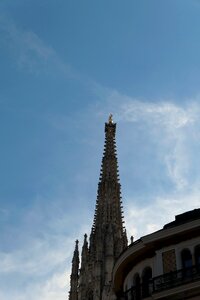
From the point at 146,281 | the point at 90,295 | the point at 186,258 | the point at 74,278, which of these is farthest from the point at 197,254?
the point at 74,278

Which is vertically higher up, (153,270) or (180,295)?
(153,270)

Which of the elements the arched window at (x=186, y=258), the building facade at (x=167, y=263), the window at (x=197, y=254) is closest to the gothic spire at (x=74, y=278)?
the building facade at (x=167, y=263)

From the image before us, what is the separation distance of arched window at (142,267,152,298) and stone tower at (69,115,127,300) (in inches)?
1699

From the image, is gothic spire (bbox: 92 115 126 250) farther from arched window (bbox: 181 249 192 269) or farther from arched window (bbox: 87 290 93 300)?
arched window (bbox: 181 249 192 269)

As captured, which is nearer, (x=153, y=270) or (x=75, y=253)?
(x=153, y=270)

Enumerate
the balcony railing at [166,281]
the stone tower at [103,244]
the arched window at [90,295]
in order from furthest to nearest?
the arched window at [90,295] → the stone tower at [103,244] → the balcony railing at [166,281]

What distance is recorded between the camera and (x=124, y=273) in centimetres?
2705

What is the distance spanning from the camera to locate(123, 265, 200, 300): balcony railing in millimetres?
22109

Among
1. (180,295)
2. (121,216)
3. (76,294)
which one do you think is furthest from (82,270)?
(180,295)

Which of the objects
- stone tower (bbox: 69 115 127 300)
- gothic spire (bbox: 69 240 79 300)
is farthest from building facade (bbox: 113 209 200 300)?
gothic spire (bbox: 69 240 79 300)

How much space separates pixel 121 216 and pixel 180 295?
202 ft

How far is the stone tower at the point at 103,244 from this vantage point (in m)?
71.4

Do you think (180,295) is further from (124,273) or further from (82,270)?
(82,270)

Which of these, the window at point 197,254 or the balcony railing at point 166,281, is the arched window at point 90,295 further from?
the window at point 197,254
